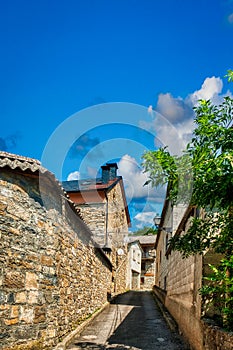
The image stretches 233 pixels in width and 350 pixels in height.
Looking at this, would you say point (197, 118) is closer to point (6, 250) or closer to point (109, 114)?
point (6, 250)

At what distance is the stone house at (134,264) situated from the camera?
2953 centimetres

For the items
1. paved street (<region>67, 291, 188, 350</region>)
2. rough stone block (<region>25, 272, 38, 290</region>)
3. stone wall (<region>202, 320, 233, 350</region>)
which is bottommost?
paved street (<region>67, 291, 188, 350</region>)

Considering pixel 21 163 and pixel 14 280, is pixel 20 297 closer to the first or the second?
pixel 14 280

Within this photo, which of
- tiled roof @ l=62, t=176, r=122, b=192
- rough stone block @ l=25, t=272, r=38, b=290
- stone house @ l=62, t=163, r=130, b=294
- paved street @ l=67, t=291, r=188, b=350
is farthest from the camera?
tiled roof @ l=62, t=176, r=122, b=192

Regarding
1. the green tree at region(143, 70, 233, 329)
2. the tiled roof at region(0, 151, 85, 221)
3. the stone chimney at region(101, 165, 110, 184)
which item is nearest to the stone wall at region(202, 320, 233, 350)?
the green tree at region(143, 70, 233, 329)

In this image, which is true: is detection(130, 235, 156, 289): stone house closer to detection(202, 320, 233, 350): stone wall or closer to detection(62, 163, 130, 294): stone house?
detection(62, 163, 130, 294): stone house

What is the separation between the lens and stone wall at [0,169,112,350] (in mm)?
5086

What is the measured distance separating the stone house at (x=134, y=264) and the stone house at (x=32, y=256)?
2270 centimetres

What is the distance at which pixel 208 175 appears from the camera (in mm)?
4012

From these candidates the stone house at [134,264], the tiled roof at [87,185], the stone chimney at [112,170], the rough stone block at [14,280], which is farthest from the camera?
the stone house at [134,264]

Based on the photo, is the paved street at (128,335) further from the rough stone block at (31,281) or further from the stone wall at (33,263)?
the rough stone block at (31,281)

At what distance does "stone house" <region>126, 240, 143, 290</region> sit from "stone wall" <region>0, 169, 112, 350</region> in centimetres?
2258

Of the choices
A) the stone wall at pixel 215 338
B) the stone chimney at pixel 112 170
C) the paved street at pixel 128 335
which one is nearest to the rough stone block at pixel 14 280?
the paved street at pixel 128 335

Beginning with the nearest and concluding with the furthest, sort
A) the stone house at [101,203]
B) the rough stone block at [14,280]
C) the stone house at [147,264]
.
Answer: the rough stone block at [14,280] < the stone house at [101,203] < the stone house at [147,264]
